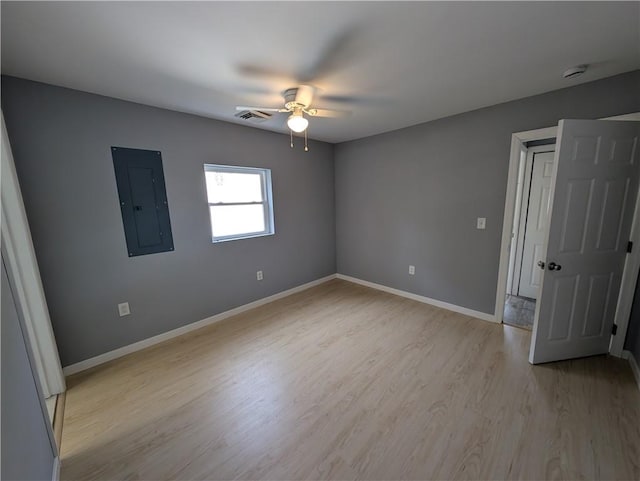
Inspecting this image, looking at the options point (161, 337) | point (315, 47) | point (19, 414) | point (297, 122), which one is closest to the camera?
point (19, 414)

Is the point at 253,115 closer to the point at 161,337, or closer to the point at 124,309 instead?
the point at 124,309

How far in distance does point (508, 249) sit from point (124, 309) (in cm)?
390

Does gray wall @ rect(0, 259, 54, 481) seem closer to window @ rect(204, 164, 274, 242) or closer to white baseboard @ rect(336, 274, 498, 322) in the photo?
window @ rect(204, 164, 274, 242)

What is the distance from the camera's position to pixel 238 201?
3223 mm

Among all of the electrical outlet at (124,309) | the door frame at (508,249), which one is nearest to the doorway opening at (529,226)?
the door frame at (508,249)

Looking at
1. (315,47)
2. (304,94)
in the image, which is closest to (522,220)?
(304,94)

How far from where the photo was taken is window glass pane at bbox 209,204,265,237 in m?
3.04

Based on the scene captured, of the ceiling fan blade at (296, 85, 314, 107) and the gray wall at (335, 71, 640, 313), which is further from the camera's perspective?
the gray wall at (335, 71, 640, 313)

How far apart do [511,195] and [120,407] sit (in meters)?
3.87

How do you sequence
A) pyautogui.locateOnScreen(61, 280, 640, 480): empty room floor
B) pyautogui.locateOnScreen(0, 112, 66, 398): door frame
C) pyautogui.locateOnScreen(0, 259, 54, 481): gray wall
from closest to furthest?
pyautogui.locateOnScreen(0, 259, 54, 481): gray wall → pyautogui.locateOnScreen(61, 280, 640, 480): empty room floor → pyautogui.locateOnScreen(0, 112, 66, 398): door frame

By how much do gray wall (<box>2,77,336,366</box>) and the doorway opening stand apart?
3.18m

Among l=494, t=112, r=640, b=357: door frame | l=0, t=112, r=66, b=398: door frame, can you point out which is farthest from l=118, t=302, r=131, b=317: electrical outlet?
l=494, t=112, r=640, b=357: door frame

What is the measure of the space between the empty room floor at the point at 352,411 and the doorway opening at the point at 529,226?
105cm

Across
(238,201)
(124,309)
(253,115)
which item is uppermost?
(253,115)
